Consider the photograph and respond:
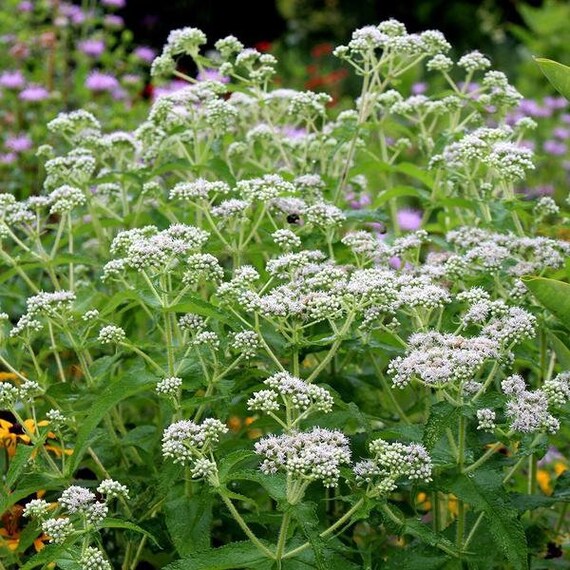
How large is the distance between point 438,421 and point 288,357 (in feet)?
2.65

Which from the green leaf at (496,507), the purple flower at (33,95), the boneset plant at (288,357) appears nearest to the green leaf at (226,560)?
the boneset plant at (288,357)

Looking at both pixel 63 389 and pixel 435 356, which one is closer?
pixel 435 356

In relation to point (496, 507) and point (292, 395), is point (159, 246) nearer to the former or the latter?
point (292, 395)

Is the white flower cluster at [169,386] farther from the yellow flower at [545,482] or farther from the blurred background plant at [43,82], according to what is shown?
the blurred background plant at [43,82]

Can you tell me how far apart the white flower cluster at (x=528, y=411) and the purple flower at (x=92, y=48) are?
621 cm

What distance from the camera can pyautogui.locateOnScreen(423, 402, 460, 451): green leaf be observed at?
8.18ft

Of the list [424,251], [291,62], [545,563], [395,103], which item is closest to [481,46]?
[291,62]

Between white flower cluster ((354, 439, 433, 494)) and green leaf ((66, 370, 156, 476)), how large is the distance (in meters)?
0.63

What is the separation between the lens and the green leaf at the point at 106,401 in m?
2.66

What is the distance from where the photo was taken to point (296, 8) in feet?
61.3

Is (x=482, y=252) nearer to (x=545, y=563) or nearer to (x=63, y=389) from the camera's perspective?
(x=545, y=563)

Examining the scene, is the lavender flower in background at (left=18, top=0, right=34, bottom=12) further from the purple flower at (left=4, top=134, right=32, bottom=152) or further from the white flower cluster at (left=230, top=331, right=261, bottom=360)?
the white flower cluster at (left=230, top=331, right=261, bottom=360)

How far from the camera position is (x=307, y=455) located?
7.60 feet

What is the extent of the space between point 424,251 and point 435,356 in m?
3.47
